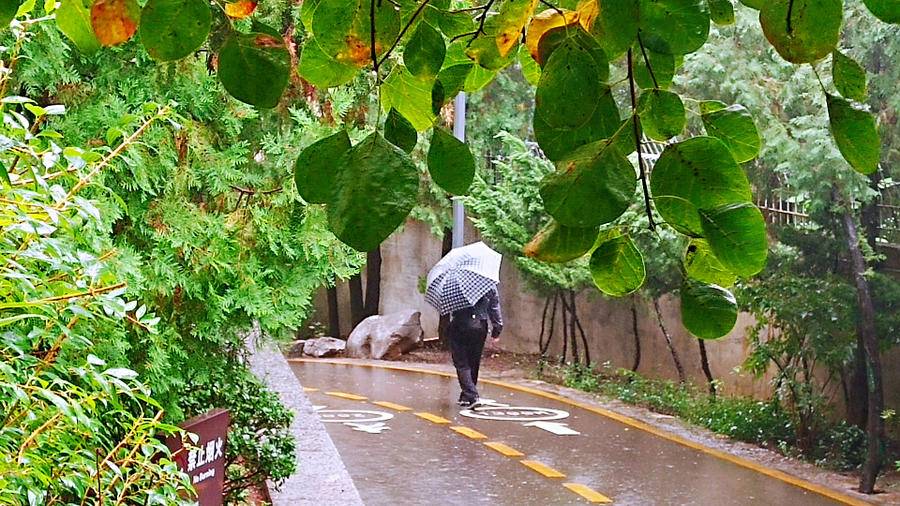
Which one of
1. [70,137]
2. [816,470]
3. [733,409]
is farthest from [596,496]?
[70,137]

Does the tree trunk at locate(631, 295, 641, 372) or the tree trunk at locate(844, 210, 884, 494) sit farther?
the tree trunk at locate(631, 295, 641, 372)

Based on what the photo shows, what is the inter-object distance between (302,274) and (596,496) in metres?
3.06

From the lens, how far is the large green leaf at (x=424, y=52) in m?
0.73

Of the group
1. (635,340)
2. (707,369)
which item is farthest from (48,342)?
(635,340)

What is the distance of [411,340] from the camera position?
12.7 metres

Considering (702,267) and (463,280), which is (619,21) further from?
(463,280)

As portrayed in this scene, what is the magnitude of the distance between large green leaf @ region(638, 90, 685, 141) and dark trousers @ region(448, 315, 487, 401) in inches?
315

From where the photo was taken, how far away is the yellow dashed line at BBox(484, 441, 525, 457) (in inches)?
279

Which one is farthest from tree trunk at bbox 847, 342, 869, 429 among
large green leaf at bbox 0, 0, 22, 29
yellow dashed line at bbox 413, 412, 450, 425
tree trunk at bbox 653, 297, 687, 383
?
large green leaf at bbox 0, 0, 22, 29

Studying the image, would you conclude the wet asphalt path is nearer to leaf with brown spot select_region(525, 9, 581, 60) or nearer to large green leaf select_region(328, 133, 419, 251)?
leaf with brown spot select_region(525, 9, 581, 60)

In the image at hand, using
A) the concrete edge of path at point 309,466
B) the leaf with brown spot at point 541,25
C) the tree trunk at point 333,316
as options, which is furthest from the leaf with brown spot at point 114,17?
the tree trunk at point 333,316

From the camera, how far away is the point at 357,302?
14.5m

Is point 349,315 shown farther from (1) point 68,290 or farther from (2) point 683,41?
(2) point 683,41

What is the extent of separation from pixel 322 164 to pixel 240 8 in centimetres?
14
